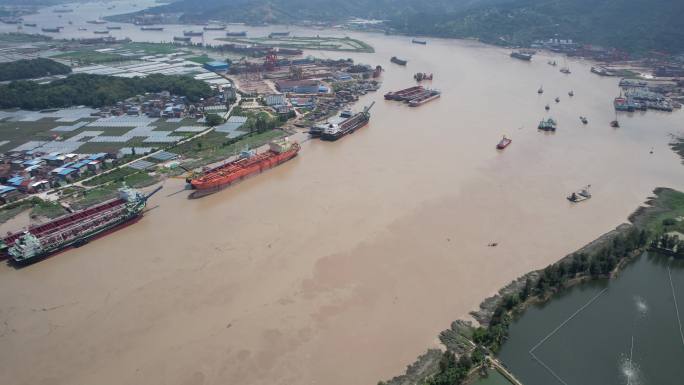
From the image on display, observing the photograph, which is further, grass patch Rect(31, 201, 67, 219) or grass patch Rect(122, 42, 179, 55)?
grass patch Rect(122, 42, 179, 55)

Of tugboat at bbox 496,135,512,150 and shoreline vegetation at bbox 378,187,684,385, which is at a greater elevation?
tugboat at bbox 496,135,512,150

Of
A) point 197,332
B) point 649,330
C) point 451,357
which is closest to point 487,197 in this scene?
point 649,330

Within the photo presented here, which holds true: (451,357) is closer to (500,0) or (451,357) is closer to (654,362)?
(654,362)

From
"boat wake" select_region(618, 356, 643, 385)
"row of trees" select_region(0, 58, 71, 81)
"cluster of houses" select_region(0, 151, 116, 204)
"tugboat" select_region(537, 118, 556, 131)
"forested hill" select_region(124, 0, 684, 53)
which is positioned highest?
"forested hill" select_region(124, 0, 684, 53)

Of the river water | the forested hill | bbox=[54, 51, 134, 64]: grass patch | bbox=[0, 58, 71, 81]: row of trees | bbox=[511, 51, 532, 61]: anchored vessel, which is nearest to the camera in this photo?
the river water

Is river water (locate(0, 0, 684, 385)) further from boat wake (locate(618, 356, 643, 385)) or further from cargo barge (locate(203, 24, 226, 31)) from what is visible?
cargo barge (locate(203, 24, 226, 31))

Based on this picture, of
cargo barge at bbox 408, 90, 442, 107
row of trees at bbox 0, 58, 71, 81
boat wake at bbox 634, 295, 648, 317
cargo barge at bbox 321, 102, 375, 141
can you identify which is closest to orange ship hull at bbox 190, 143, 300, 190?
cargo barge at bbox 321, 102, 375, 141
